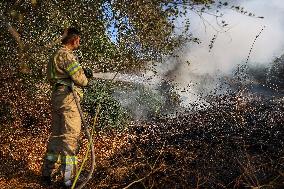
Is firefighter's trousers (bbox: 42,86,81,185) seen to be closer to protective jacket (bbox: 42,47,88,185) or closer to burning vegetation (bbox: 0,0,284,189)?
protective jacket (bbox: 42,47,88,185)

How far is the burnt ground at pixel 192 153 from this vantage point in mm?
4932

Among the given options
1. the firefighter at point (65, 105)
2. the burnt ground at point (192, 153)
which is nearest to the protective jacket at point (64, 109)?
the firefighter at point (65, 105)

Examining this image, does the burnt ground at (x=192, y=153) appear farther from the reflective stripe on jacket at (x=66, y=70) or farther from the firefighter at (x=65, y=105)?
the reflective stripe on jacket at (x=66, y=70)

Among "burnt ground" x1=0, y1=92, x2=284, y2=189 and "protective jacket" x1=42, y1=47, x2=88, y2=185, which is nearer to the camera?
"burnt ground" x1=0, y1=92, x2=284, y2=189

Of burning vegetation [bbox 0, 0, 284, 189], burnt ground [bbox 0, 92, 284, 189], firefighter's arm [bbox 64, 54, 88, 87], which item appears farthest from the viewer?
firefighter's arm [bbox 64, 54, 88, 87]

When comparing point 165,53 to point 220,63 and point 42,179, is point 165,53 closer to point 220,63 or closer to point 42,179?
point 42,179

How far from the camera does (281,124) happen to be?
5680 millimetres

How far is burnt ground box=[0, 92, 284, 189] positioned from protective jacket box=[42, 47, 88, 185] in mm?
413

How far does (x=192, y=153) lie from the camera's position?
5.51 m

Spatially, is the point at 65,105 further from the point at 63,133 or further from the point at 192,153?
the point at 192,153

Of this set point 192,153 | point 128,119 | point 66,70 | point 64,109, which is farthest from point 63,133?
point 128,119

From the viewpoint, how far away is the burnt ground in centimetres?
493

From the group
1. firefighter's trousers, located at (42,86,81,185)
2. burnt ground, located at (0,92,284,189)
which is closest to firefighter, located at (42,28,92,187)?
firefighter's trousers, located at (42,86,81,185)

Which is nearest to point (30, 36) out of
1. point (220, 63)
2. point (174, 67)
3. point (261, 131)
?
point (261, 131)
